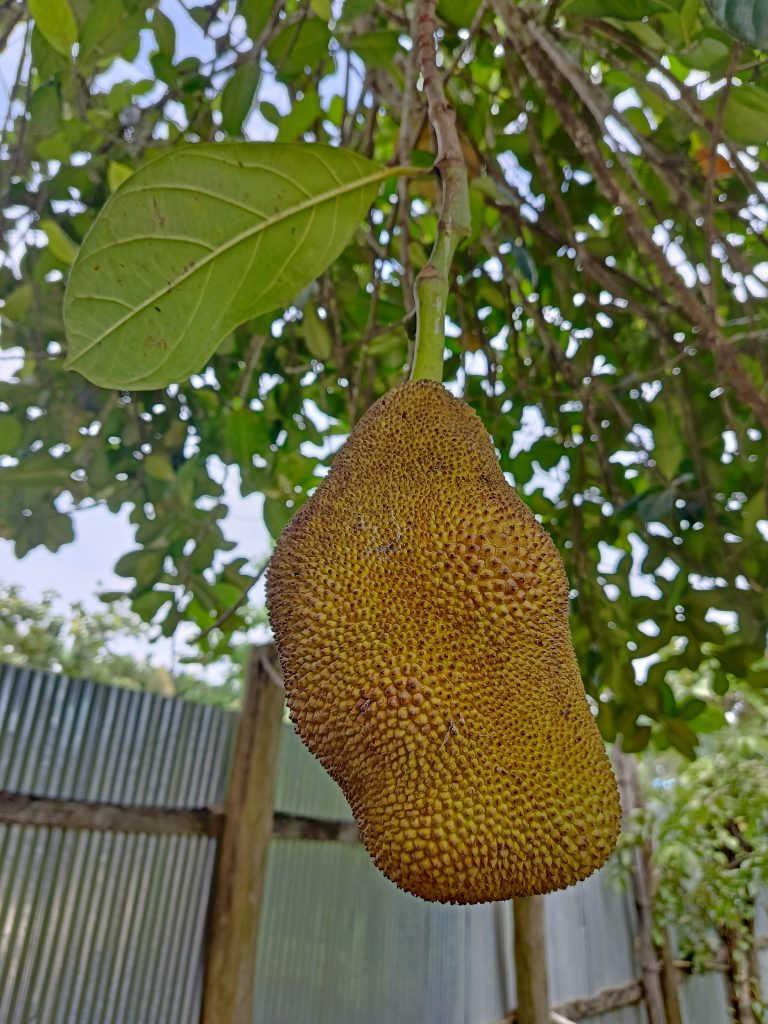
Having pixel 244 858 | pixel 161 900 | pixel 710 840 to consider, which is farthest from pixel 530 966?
pixel 710 840

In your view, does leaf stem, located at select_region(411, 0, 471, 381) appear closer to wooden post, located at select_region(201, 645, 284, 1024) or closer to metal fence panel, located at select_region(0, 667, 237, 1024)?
wooden post, located at select_region(201, 645, 284, 1024)

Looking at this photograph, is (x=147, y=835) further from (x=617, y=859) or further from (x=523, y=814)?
(x=617, y=859)

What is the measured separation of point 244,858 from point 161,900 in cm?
18

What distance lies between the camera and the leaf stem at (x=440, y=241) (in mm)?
608

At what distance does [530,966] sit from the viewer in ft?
7.48

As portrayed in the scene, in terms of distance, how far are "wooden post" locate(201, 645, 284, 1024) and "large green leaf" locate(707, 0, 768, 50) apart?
1189mm

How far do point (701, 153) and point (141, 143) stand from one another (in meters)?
0.83

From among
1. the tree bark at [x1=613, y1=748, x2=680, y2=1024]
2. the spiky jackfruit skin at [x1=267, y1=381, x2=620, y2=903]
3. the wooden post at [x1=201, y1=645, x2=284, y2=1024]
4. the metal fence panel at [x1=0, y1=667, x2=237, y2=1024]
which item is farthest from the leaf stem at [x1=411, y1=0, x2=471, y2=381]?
the tree bark at [x1=613, y1=748, x2=680, y2=1024]

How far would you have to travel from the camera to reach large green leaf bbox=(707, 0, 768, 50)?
541 millimetres

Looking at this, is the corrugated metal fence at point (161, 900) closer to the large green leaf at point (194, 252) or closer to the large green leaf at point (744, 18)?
the large green leaf at point (194, 252)

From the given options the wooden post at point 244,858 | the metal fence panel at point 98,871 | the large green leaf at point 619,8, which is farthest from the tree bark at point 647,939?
the large green leaf at point 619,8

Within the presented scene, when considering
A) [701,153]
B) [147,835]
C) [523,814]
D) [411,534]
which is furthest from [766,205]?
[147,835]

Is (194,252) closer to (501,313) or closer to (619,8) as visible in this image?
(619,8)

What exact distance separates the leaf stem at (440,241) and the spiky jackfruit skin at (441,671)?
0.04m
